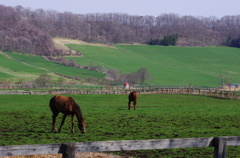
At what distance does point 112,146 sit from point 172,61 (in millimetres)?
133124

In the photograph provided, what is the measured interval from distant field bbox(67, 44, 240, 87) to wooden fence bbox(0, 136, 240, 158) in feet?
315

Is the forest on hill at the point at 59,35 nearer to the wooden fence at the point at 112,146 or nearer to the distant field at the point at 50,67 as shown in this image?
the distant field at the point at 50,67

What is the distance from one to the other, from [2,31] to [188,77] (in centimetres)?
6722

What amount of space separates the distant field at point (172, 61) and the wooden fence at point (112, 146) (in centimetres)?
9611

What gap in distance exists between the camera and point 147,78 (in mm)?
104562

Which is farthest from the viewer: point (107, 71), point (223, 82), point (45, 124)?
point (107, 71)

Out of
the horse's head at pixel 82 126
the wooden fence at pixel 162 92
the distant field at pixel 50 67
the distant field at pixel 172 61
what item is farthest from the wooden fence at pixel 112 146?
the distant field at pixel 172 61

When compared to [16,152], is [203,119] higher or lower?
lower

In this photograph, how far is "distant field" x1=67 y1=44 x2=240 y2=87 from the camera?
114 meters

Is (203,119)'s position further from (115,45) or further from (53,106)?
(115,45)

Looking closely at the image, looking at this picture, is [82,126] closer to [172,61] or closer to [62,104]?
[62,104]

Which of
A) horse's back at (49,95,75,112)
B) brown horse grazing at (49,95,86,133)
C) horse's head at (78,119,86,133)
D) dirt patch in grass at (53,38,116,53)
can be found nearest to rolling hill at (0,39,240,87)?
dirt patch in grass at (53,38,116,53)

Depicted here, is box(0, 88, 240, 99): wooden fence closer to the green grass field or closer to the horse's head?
the horse's head

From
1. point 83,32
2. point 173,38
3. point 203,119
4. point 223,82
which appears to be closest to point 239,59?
point 173,38
